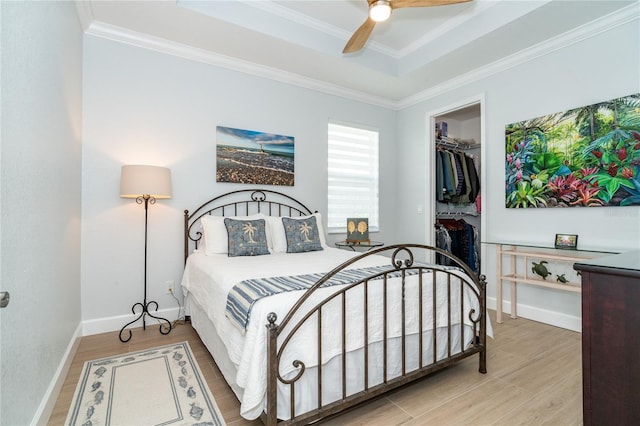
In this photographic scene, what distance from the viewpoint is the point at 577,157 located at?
2.86 m

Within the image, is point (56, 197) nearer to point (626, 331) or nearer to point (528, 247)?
point (626, 331)

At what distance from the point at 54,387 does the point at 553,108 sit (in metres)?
4.42

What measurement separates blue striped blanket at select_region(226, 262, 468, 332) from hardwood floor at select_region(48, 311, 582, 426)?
0.59 m

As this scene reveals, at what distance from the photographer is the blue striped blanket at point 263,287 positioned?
1.51 meters

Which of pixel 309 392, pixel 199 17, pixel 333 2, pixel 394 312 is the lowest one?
pixel 309 392

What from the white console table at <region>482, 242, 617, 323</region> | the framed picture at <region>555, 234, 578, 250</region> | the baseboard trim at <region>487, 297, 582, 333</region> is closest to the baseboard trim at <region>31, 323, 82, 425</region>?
the white console table at <region>482, 242, 617, 323</region>

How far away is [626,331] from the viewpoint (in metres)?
1.15

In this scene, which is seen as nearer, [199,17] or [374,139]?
[199,17]

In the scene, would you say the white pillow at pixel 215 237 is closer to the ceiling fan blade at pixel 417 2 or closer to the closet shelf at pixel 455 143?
the ceiling fan blade at pixel 417 2

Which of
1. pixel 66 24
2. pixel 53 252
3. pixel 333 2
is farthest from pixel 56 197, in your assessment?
pixel 333 2

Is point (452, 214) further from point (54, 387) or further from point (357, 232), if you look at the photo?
point (54, 387)

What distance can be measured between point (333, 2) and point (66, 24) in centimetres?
212

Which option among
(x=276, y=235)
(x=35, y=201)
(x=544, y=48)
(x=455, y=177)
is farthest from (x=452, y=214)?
(x=35, y=201)

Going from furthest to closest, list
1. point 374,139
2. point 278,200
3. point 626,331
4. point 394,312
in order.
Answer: point 374,139 → point 278,200 → point 394,312 → point 626,331
